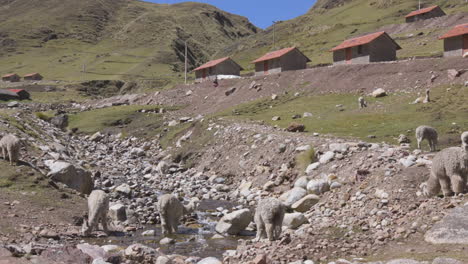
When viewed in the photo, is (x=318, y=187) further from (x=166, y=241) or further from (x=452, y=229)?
(x=452, y=229)

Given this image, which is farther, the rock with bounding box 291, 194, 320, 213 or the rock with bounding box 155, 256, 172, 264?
the rock with bounding box 291, 194, 320, 213

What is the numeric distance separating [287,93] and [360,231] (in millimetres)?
43199

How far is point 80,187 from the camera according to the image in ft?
81.7

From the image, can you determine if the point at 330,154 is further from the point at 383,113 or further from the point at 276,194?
the point at 383,113

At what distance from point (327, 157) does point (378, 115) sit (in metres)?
13.9

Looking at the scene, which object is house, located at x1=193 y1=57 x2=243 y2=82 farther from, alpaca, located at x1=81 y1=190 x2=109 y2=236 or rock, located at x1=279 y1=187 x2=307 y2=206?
alpaca, located at x1=81 y1=190 x2=109 y2=236

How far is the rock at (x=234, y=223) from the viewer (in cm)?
1962

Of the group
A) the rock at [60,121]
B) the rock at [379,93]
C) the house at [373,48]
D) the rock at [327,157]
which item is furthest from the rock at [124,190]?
the house at [373,48]

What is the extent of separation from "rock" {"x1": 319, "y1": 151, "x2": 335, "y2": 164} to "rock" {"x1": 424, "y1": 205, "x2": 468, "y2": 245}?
1161 cm

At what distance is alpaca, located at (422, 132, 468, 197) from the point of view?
14.8 m

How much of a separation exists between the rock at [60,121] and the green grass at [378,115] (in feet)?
95.5

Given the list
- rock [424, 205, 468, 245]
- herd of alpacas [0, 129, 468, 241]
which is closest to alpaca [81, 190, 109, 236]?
herd of alpacas [0, 129, 468, 241]

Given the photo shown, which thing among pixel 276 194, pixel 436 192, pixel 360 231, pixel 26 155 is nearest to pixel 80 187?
pixel 26 155

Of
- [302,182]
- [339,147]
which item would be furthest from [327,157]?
[302,182]
